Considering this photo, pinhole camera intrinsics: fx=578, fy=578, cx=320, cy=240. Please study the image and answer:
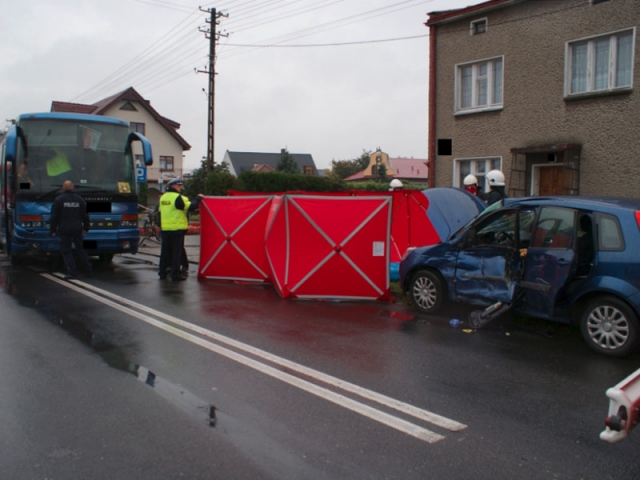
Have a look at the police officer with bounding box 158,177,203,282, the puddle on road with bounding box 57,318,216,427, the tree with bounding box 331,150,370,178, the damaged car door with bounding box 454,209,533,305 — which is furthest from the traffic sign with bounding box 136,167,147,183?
the tree with bounding box 331,150,370,178

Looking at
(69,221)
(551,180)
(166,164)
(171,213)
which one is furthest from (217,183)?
(166,164)

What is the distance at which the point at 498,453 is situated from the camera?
3617 millimetres

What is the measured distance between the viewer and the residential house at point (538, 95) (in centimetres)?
1380

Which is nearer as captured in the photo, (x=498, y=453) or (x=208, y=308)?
(x=498, y=453)

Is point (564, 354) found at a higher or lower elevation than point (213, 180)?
lower

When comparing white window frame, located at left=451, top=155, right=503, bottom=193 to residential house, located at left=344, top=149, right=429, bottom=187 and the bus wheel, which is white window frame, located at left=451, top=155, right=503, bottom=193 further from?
residential house, located at left=344, top=149, right=429, bottom=187

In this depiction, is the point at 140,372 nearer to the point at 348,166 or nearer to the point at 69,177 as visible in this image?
the point at 69,177

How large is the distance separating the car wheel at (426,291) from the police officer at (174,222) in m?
4.44

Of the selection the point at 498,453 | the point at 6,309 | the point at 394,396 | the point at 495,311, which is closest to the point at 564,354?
the point at 495,311

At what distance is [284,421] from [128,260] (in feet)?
37.2

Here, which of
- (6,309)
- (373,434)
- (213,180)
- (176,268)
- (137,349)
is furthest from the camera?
(213,180)

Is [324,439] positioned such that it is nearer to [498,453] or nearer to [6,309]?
[498,453]

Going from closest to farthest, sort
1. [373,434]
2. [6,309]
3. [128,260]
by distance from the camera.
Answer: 1. [373,434]
2. [6,309]
3. [128,260]

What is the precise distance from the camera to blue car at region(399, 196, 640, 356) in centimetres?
568
